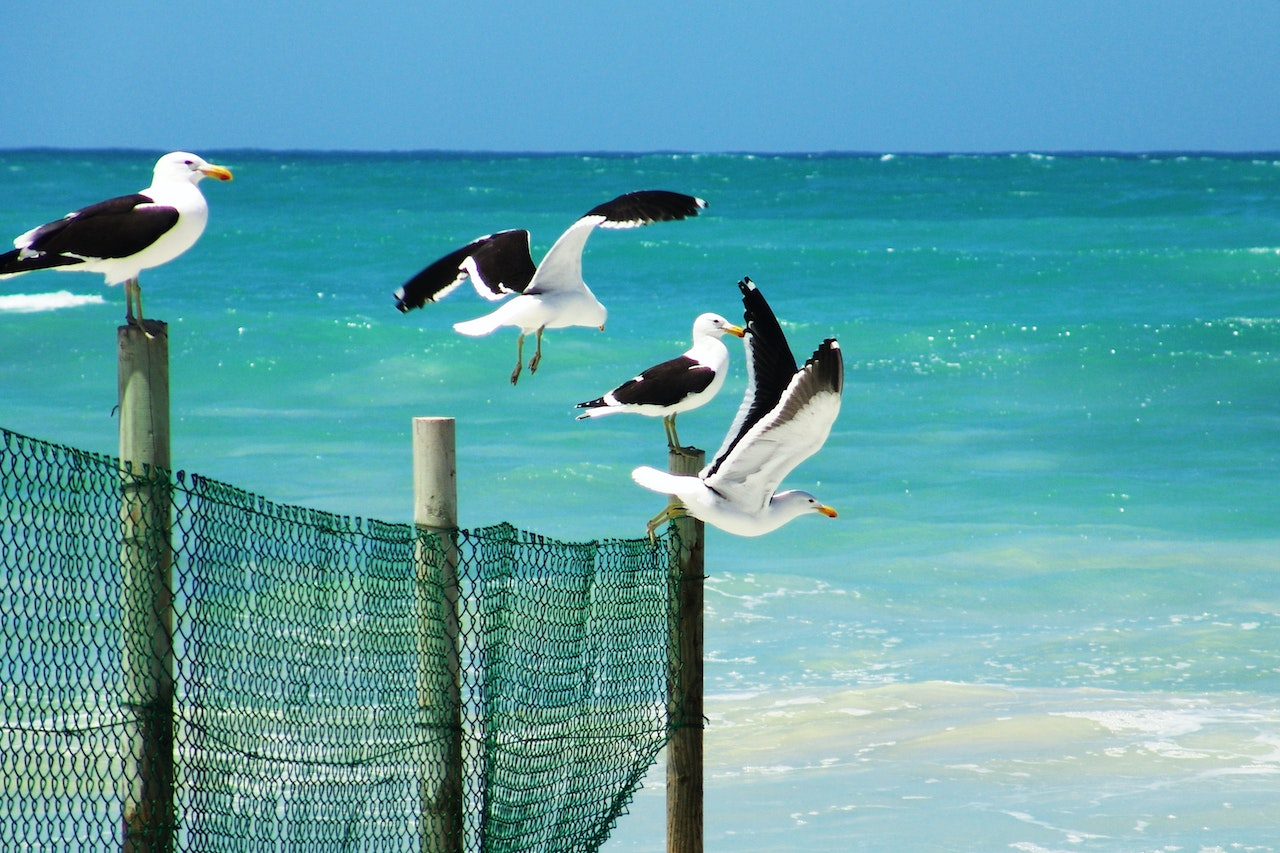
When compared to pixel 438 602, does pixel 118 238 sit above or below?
above

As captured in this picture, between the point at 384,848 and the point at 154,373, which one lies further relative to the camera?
the point at 384,848

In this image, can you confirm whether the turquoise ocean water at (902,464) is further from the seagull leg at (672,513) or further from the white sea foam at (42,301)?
the seagull leg at (672,513)

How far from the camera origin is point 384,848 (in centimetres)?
500

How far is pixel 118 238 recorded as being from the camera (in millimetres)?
5418

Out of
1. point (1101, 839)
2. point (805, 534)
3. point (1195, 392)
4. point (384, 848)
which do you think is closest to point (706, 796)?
point (1101, 839)

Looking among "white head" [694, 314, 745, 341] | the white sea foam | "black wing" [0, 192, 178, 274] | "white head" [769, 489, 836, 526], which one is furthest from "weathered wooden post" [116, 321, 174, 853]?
the white sea foam

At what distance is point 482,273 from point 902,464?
7.49 m

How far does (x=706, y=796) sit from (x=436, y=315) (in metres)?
18.1

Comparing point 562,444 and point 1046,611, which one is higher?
point 562,444

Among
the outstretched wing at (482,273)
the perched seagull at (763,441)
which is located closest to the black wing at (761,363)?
the perched seagull at (763,441)

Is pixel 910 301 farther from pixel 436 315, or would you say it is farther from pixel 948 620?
pixel 948 620

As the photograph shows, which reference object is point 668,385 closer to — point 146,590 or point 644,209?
point 644,209

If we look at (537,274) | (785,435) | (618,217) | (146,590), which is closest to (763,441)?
(785,435)

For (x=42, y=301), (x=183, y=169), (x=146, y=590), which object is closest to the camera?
(x=146, y=590)
